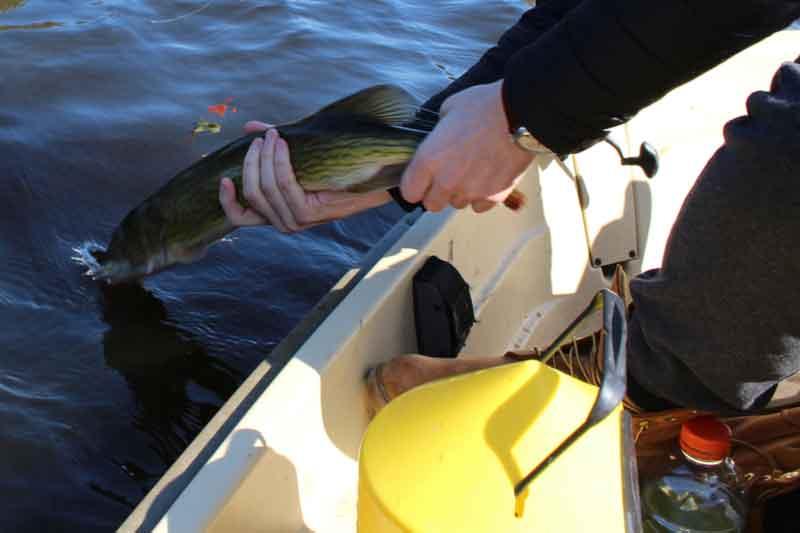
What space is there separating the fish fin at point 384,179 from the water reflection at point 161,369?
102 cm

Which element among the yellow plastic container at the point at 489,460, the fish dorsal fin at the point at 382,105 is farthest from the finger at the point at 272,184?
the yellow plastic container at the point at 489,460

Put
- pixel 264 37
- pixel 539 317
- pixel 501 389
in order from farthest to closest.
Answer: pixel 264 37 → pixel 539 317 → pixel 501 389

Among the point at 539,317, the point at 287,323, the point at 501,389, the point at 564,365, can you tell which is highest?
the point at 501,389

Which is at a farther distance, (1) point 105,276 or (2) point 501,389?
(1) point 105,276

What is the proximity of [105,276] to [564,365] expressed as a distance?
199 cm

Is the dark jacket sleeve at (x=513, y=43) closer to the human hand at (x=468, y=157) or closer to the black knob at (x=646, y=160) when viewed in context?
the black knob at (x=646, y=160)

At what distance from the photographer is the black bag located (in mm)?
2311

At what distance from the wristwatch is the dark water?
1628 millimetres

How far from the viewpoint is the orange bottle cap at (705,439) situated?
1.93 metres

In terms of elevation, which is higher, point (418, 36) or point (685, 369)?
point (685, 369)

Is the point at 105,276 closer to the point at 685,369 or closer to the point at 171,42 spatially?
the point at 685,369

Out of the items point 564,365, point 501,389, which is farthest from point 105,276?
point 501,389

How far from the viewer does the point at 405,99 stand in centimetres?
257

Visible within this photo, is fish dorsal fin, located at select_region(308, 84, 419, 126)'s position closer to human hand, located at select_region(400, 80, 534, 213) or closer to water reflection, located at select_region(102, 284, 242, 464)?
human hand, located at select_region(400, 80, 534, 213)
